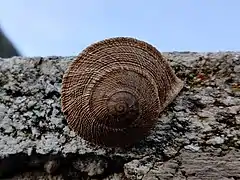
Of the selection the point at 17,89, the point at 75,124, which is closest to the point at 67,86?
the point at 75,124

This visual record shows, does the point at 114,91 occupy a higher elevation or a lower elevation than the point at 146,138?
higher

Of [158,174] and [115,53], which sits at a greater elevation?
[115,53]

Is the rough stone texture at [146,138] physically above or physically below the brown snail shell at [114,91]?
below

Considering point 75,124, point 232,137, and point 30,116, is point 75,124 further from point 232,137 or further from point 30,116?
point 232,137
